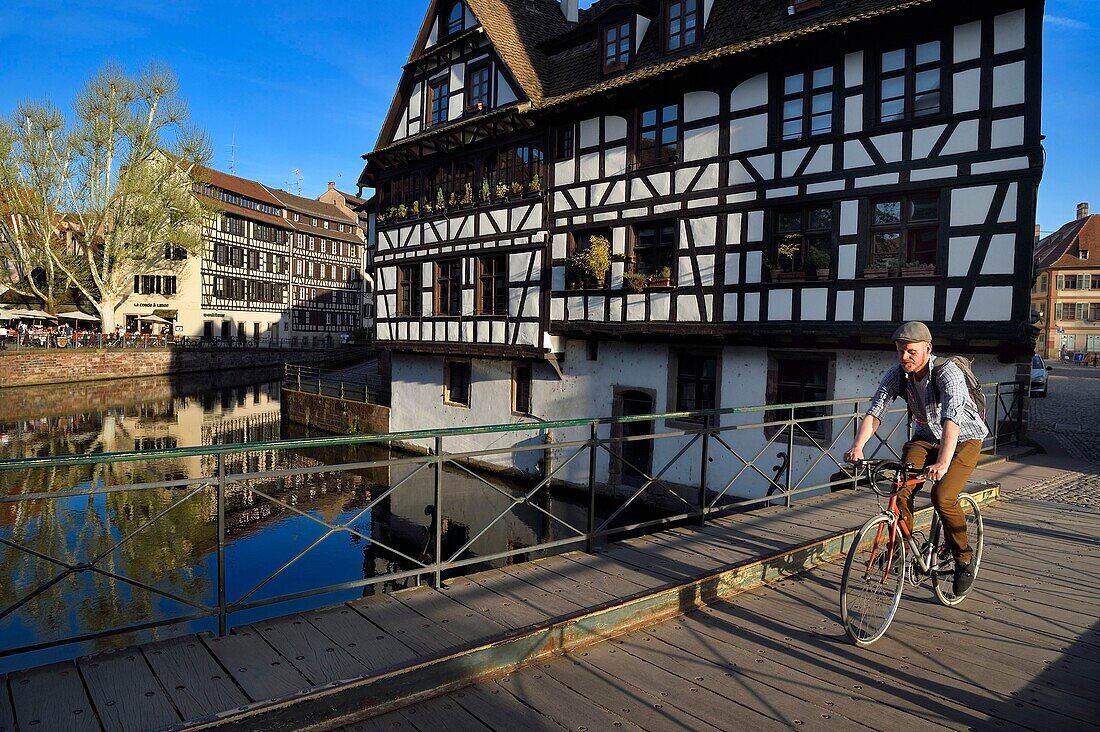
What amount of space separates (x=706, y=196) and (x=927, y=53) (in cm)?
470

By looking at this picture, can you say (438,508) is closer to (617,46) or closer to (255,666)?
(255,666)

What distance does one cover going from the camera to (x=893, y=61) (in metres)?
12.7

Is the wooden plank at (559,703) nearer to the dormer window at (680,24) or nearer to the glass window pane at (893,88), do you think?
the glass window pane at (893,88)

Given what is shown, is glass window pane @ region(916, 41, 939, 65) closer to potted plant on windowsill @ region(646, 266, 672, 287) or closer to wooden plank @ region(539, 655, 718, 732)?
potted plant on windowsill @ region(646, 266, 672, 287)

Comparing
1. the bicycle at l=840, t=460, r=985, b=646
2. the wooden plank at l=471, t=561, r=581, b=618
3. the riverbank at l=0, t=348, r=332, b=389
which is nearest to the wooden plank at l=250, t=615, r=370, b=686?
the wooden plank at l=471, t=561, r=581, b=618

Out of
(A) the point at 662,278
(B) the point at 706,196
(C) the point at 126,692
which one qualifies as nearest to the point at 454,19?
(B) the point at 706,196

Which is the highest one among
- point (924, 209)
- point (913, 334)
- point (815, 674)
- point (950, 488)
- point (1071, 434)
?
point (924, 209)

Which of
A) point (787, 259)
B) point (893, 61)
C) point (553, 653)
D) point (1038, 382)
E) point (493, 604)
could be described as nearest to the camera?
point (553, 653)

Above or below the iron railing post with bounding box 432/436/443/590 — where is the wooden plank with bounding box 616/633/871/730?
below

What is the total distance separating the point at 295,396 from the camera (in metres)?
28.8

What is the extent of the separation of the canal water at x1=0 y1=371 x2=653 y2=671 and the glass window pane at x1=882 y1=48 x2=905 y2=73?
34.4 feet

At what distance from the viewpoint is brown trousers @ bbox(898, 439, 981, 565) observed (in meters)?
4.47

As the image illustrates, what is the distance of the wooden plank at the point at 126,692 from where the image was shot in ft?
9.86

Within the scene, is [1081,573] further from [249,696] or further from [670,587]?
[249,696]
